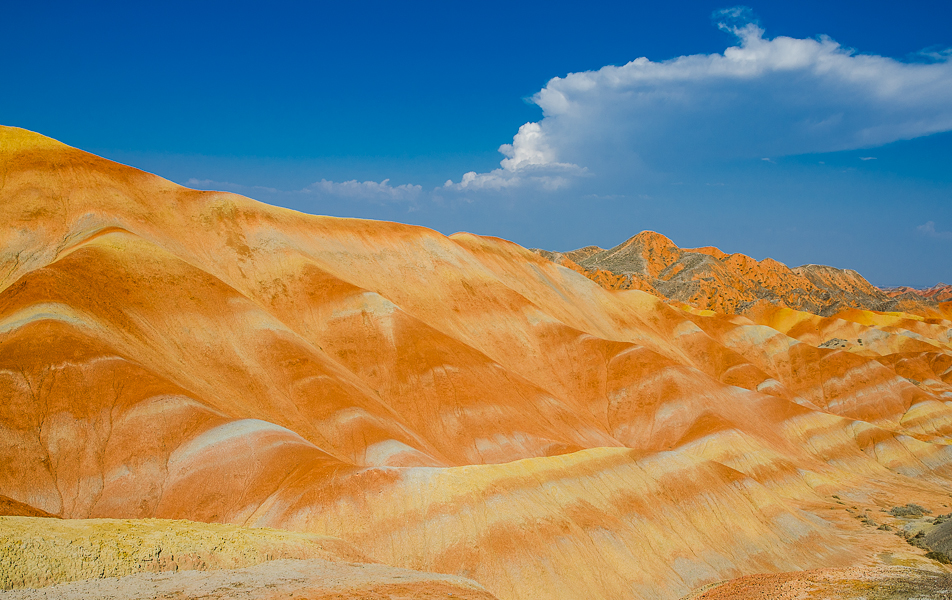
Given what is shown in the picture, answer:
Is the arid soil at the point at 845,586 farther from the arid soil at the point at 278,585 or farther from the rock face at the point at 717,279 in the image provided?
the rock face at the point at 717,279

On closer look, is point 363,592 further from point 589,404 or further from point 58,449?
point 589,404

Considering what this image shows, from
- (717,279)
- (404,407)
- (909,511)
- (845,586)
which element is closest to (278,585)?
(845,586)

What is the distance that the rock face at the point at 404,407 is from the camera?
98.6 feet

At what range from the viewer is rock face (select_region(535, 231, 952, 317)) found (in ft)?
438

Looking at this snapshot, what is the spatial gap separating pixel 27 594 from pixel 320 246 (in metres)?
52.8

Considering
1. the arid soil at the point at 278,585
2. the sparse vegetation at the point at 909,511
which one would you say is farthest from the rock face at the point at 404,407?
the arid soil at the point at 278,585

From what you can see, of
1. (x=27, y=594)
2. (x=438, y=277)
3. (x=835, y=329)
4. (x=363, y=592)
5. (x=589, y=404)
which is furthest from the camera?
(x=835, y=329)

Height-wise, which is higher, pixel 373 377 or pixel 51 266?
pixel 51 266

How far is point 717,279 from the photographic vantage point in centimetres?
13875

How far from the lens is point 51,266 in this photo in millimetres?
39562

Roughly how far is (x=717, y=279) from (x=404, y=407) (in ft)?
356

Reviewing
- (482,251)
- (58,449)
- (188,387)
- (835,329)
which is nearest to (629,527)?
A: (188,387)

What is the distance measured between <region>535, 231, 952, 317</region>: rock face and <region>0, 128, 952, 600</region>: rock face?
143 feet

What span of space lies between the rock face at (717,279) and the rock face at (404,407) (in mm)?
43638
